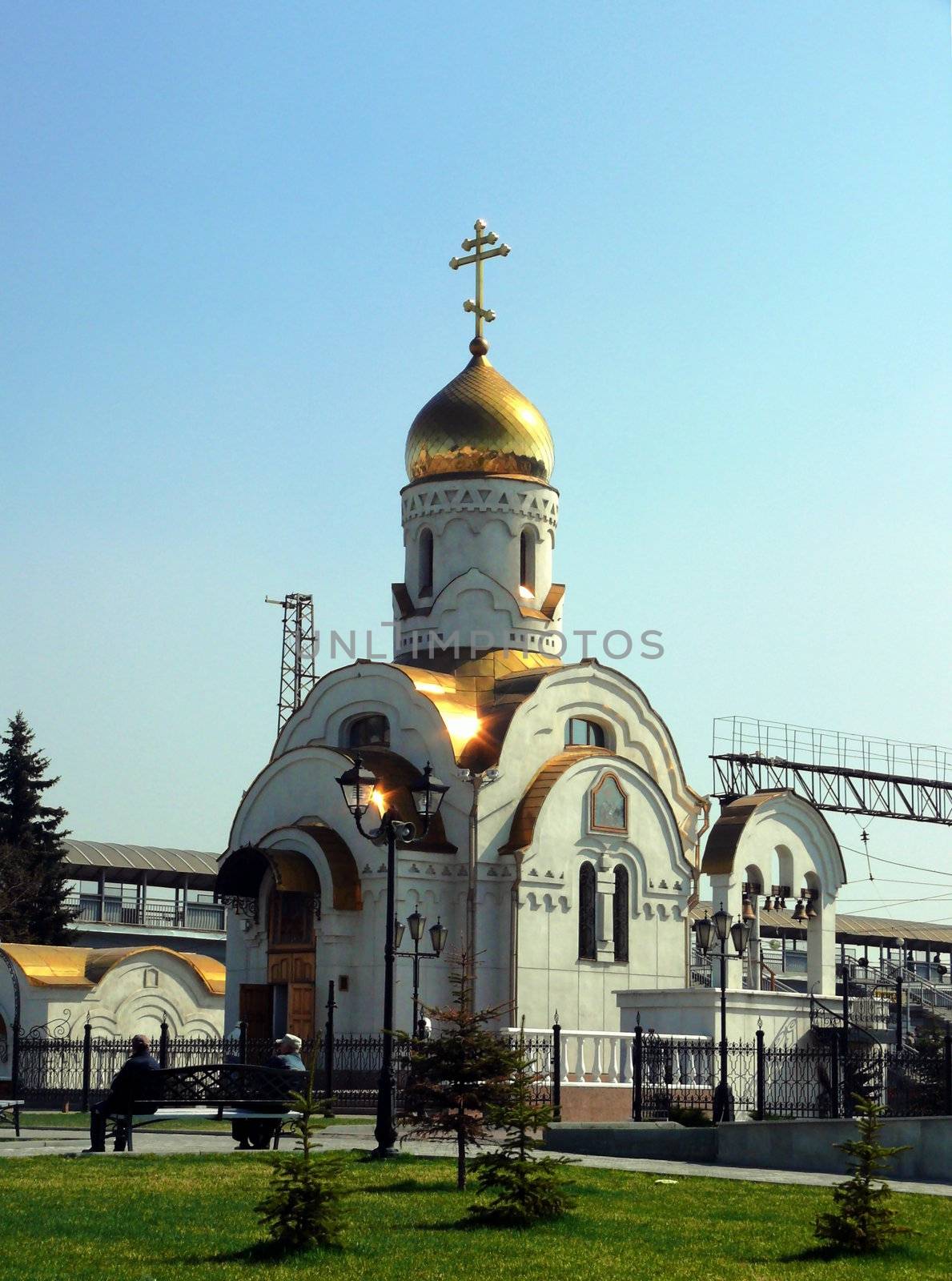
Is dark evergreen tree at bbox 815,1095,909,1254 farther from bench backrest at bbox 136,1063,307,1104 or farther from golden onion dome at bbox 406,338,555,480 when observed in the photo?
golden onion dome at bbox 406,338,555,480

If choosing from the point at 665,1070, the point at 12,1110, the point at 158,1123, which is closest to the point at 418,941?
the point at 665,1070

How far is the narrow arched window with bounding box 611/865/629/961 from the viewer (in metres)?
27.6

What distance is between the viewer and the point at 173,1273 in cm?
898

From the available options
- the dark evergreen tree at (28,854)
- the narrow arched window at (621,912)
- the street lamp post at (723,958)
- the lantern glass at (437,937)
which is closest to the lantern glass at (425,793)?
the street lamp post at (723,958)

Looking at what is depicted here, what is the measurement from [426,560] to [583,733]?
430 cm

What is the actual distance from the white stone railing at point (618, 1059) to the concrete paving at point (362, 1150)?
15.4 ft

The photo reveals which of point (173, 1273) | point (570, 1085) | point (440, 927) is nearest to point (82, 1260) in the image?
point (173, 1273)

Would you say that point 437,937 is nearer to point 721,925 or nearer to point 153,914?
point 721,925

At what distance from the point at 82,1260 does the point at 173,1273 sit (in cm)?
63

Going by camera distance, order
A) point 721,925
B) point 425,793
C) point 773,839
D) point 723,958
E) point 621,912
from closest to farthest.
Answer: point 425,793 → point 723,958 → point 721,925 → point 621,912 → point 773,839

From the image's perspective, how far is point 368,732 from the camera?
28.8m

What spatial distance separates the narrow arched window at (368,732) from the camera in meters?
28.5

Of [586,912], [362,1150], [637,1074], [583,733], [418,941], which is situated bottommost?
[362,1150]

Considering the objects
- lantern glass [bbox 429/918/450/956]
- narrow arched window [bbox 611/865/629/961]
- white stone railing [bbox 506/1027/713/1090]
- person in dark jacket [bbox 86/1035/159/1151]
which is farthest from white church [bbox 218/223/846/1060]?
person in dark jacket [bbox 86/1035/159/1151]
